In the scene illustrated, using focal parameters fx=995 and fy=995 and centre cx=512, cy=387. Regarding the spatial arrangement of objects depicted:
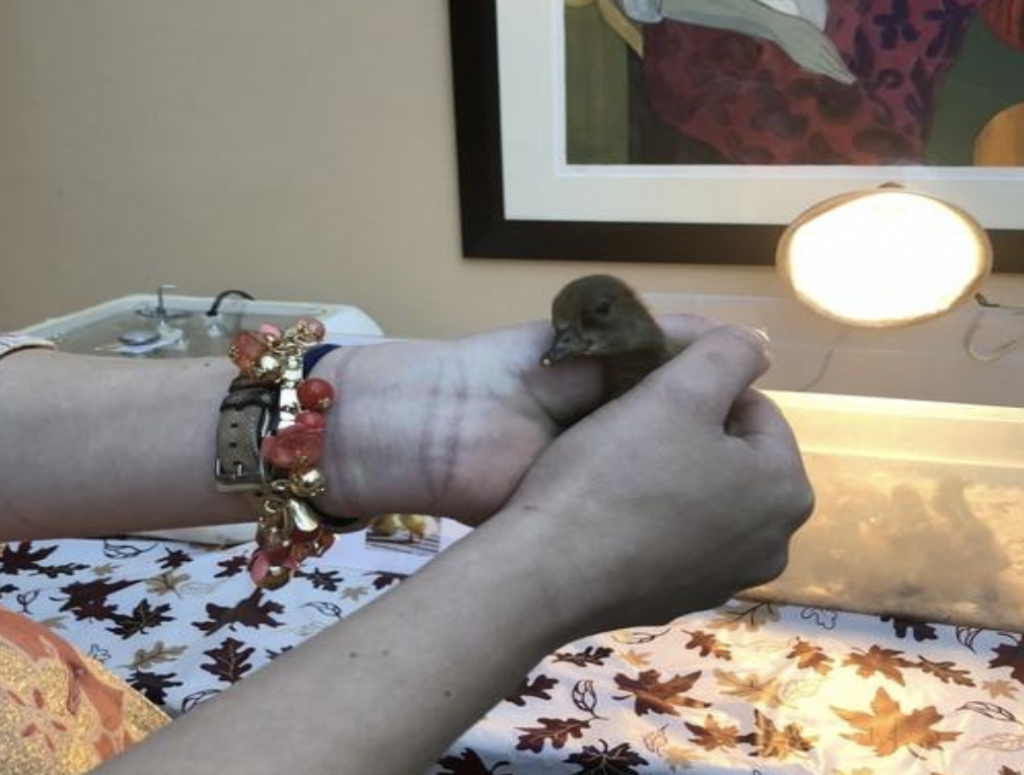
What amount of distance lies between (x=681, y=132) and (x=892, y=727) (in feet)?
2.43

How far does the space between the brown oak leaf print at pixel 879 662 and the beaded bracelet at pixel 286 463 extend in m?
0.42

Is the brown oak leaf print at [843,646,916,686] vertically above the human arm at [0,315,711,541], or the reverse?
the human arm at [0,315,711,541]

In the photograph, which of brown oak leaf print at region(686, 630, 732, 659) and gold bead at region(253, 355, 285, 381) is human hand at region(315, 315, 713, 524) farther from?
brown oak leaf print at region(686, 630, 732, 659)

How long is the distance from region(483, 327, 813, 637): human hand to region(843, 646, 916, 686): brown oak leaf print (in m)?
0.26

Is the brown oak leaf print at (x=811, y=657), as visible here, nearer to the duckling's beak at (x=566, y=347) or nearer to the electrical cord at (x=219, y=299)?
the duckling's beak at (x=566, y=347)

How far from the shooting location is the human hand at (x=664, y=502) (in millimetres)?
484

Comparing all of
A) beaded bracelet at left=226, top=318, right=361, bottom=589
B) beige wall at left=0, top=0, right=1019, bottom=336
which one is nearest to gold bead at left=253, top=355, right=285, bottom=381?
beaded bracelet at left=226, top=318, right=361, bottom=589

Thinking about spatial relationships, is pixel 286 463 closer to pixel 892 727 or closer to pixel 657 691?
pixel 657 691

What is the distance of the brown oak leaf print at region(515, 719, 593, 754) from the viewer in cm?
71

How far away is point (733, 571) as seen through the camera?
0.56 m

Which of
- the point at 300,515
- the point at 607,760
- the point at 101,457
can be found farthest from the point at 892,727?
the point at 101,457

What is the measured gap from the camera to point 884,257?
0.98m

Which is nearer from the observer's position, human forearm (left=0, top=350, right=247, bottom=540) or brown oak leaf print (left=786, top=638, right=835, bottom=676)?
human forearm (left=0, top=350, right=247, bottom=540)

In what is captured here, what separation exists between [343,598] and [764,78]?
761 mm
